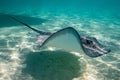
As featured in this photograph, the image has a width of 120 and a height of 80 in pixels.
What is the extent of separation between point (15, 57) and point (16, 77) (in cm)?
133

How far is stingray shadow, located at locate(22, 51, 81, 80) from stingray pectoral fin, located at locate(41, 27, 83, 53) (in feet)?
2.81

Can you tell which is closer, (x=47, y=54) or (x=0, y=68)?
(x=0, y=68)

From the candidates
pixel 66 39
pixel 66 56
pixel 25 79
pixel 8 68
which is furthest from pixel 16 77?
pixel 66 56

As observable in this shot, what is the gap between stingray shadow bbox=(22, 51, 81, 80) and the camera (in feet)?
15.7

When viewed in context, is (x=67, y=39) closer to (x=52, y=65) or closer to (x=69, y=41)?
(x=69, y=41)

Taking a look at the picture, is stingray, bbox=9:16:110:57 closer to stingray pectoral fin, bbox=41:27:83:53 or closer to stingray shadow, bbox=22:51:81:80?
stingray pectoral fin, bbox=41:27:83:53

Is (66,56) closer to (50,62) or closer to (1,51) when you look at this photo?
(50,62)

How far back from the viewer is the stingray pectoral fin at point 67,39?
14.0 ft

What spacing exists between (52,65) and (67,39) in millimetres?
1325

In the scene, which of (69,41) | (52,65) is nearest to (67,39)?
(69,41)

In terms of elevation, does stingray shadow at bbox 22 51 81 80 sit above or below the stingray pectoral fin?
below

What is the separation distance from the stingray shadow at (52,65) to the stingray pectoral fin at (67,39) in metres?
0.86

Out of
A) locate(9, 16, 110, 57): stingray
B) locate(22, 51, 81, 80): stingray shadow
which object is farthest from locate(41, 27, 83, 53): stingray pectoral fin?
locate(22, 51, 81, 80): stingray shadow

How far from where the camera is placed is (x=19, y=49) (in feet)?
21.5
